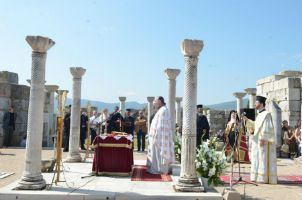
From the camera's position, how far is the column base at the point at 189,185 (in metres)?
6.94

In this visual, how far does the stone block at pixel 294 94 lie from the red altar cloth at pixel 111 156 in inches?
419

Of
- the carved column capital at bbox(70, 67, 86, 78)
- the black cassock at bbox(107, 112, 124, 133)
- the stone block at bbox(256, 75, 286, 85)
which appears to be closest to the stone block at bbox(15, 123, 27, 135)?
the black cassock at bbox(107, 112, 124, 133)

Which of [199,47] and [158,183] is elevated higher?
[199,47]

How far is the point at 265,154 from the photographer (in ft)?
31.5

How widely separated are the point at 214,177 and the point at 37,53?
14.3ft

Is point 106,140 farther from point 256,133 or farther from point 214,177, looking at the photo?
point 256,133

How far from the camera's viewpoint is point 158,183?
800 cm

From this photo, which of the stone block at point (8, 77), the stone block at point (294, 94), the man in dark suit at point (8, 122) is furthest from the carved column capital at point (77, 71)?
the stone block at point (294, 94)

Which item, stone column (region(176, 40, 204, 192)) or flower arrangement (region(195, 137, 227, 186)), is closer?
stone column (region(176, 40, 204, 192))

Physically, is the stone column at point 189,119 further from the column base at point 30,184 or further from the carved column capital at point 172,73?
the carved column capital at point 172,73

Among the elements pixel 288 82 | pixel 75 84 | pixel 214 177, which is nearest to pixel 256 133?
pixel 214 177

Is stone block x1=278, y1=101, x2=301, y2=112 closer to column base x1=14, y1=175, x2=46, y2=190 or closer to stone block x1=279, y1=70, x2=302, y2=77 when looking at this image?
stone block x1=279, y1=70, x2=302, y2=77

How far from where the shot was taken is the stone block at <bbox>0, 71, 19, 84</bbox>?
62.1ft

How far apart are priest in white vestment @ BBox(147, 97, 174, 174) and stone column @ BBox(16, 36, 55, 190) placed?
3250 mm
